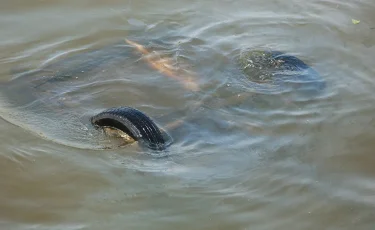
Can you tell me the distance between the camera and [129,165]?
4043mm

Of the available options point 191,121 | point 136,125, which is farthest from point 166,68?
point 136,125

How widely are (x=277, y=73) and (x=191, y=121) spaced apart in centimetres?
141

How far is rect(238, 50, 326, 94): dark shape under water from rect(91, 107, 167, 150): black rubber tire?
59.6 inches

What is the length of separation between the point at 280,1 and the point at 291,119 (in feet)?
10.4

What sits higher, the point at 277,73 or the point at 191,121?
the point at 277,73

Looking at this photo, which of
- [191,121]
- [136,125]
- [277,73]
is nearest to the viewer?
[136,125]

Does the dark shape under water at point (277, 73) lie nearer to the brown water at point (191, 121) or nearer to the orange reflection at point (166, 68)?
the brown water at point (191, 121)

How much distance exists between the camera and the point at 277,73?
571 cm

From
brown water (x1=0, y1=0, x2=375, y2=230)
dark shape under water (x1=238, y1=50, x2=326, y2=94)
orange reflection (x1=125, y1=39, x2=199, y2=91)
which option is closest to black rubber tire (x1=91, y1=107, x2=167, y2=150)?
brown water (x1=0, y1=0, x2=375, y2=230)

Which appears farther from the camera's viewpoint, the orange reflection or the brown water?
the orange reflection

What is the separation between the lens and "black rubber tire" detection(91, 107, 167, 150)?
4.26m

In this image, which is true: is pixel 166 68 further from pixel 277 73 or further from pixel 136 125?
pixel 136 125

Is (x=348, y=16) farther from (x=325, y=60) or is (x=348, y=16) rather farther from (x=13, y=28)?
(x=13, y=28)

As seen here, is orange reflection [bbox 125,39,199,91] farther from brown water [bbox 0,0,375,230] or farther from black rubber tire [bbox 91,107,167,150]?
black rubber tire [bbox 91,107,167,150]
